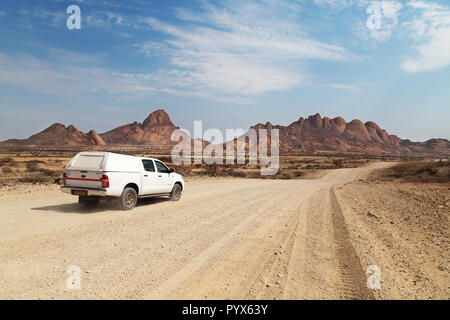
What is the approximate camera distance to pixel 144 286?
4242 mm

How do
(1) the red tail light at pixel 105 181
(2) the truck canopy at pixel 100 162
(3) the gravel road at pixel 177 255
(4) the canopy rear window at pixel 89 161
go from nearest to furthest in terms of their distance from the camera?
(3) the gravel road at pixel 177 255, (1) the red tail light at pixel 105 181, (2) the truck canopy at pixel 100 162, (4) the canopy rear window at pixel 89 161

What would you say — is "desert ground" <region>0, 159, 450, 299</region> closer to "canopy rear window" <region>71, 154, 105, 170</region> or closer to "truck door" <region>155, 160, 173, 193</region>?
"canopy rear window" <region>71, 154, 105, 170</region>

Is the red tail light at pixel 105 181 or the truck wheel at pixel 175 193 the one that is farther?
the truck wheel at pixel 175 193

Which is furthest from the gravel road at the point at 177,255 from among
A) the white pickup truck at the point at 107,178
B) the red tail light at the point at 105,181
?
the red tail light at the point at 105,181

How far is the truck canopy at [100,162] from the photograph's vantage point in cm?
988

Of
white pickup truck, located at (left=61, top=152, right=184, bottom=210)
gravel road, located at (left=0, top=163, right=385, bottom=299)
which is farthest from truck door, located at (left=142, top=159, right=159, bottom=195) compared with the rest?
gravel road, located at (left=0, top=163, right=385, bottom=299)

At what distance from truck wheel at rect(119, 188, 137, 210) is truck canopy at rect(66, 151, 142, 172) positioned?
0.73 meters

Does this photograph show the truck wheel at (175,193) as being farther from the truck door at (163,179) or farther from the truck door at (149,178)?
the truck door at (149,178)

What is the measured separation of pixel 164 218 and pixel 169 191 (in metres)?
3.48

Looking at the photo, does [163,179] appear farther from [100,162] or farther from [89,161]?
[89,161]

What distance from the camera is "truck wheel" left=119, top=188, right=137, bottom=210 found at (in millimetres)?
10183

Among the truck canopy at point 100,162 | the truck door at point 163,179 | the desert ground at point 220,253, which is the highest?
the truck canopy at point 100,162

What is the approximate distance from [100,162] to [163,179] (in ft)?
9.37
